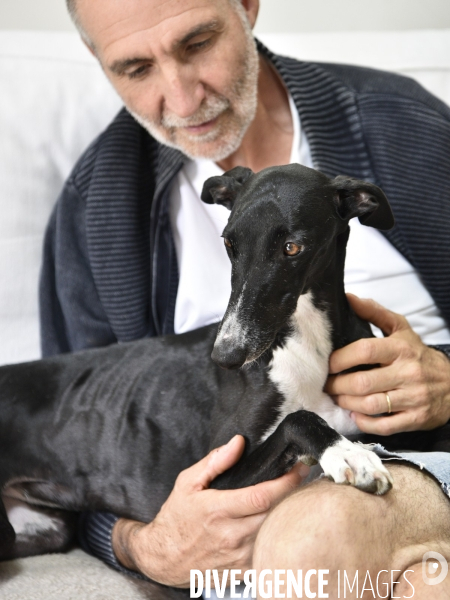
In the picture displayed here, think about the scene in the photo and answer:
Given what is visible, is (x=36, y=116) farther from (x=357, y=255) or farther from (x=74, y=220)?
(x=357, y=255)

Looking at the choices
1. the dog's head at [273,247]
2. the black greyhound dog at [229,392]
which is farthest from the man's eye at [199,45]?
the dog's head at [273,247]

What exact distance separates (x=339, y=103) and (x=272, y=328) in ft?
3.11

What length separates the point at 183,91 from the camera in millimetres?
1646

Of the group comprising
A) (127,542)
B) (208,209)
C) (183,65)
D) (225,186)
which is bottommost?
(127,542)

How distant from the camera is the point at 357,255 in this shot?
1774 millimetres

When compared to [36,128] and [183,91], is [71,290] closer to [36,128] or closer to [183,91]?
[36,128]

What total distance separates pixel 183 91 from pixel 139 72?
0.15m

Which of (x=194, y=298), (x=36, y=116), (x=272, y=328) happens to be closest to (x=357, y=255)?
(x=194, y=298)

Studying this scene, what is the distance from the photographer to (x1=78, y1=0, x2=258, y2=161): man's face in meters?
1.61

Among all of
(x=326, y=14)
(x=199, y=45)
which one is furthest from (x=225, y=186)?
(x=326, y=14)

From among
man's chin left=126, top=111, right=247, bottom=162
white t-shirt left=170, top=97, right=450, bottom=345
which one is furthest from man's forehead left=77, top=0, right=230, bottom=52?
white t-shirt left=170, top=97, right=450, bottom=345

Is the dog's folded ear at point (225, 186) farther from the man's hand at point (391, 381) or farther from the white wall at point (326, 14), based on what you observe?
the white wall at point (326, 14)

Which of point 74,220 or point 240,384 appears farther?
point 74,220

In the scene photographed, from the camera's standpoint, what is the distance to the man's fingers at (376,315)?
148cm
